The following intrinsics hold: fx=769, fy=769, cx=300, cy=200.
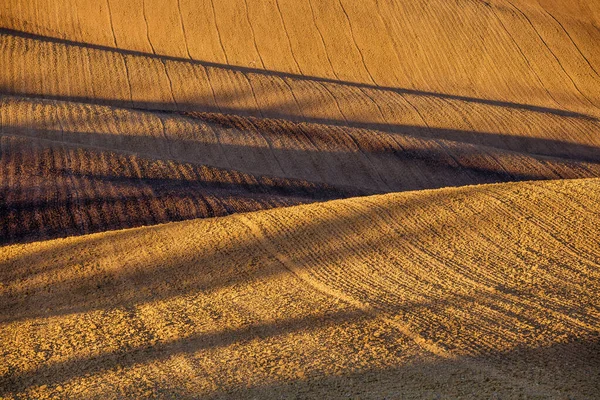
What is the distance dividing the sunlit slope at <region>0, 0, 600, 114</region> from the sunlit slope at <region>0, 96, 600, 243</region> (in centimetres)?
652

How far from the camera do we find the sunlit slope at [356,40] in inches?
1160

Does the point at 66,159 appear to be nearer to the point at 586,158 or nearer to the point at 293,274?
the point at 293,274

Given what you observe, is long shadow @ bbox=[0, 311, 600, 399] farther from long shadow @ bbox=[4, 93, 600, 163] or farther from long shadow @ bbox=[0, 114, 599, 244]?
long shadow @ bbox=[4, 93, 600, 163]

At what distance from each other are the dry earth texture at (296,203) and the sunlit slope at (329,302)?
39 mm

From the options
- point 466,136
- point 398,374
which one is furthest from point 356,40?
point 398,374

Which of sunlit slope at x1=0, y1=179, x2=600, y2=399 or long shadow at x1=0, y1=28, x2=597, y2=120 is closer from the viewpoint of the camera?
sunlit slope at x1=0, y1=179, x2=600, y2=399

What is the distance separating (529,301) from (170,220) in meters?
7.58

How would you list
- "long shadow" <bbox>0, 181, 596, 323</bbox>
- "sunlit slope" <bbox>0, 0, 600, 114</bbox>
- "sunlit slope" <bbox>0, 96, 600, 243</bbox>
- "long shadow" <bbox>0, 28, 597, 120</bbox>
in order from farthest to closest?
"sunlit slope" <bbox>0, 0, 600, 114</bbox> < "long shadow" <bbox>0, 28, 597, 120</bbox> < "sunlit slope" <bbox>0, 96, 600, 243</bbox> < "long shadow" <bbox>0, 181, 596, 323</bbox>

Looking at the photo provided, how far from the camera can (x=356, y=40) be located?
3088 cm

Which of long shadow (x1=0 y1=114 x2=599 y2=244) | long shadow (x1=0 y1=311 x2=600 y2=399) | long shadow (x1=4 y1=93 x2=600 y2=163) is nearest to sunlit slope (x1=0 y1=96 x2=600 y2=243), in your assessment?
long shadow (x1=0 y1=114 x2=599 y2=244)

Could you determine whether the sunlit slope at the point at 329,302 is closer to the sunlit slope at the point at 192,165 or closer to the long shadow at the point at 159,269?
the long shadow at the point at 159,269

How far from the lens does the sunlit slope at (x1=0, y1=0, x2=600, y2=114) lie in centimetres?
2947

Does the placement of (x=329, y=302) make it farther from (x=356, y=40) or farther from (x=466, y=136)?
(x=356, y=40)

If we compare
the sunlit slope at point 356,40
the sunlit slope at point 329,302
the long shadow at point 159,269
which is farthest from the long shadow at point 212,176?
the sunlit slope at point 356,40
